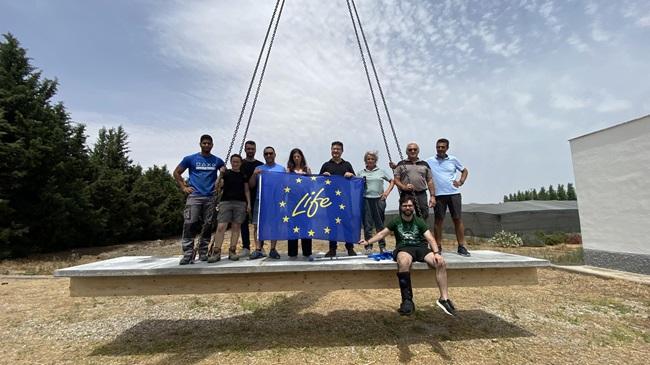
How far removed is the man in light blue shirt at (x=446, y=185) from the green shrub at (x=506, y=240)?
12415mm

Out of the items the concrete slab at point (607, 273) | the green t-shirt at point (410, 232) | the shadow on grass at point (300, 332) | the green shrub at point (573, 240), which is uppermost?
the green t-shirt at point (410, 232)

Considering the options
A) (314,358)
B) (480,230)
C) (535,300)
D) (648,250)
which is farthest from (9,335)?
(480,230)

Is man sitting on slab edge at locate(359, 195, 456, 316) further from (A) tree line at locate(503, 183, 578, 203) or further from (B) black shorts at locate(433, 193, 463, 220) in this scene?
(A) tree line at locate(503, 183, 578, 203)

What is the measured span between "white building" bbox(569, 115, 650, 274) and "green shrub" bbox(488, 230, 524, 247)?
22.3ft

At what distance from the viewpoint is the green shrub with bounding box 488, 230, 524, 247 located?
→ 1639 cm

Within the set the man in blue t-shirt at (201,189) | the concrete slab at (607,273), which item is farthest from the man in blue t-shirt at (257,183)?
the concrete slab at (607,273)

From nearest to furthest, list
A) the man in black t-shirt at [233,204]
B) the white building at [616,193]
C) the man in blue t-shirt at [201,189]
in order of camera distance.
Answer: the man in blue t-shirt at [201,189]
the man in black t-shirt at [233,204]
the white building at [616,193]

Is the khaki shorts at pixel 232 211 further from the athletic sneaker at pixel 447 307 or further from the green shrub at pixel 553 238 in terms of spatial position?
the green shrub at pixel 553 238

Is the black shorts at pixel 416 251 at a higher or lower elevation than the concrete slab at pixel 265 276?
higher

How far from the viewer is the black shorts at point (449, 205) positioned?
222 inches

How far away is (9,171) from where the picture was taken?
14148 millimetres

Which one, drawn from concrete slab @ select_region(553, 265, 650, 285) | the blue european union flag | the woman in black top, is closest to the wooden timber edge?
the blue european union flag

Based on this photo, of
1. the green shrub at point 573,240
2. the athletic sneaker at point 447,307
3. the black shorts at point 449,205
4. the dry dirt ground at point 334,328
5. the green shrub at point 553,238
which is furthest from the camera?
the green shrub at point 573,240

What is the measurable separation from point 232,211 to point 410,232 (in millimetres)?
2499
